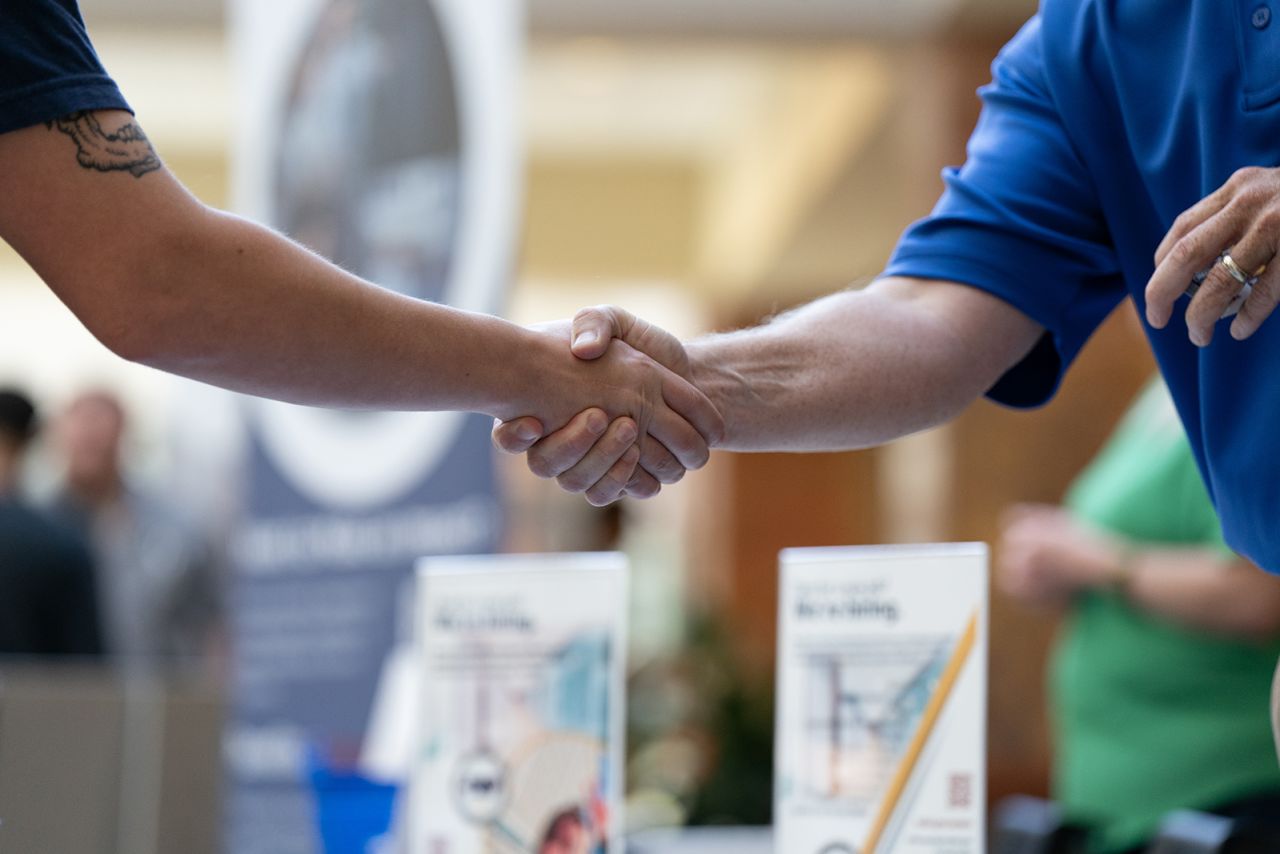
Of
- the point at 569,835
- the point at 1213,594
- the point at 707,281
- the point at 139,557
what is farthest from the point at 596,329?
the point at 707,281

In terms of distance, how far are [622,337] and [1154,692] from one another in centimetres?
110

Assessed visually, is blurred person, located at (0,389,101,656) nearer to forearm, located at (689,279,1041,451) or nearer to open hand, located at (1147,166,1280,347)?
forearm, located at (689,279,1041,451)

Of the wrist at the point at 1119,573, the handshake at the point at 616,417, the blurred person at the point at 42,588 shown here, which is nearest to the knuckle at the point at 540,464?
the handshake at the point at 616,417

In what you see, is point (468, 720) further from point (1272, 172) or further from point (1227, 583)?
point (1227, 583)

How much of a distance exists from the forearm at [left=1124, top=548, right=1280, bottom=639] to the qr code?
0.87 m

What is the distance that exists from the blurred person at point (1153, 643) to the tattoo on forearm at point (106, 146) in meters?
1.33

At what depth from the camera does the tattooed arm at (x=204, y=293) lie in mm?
1014

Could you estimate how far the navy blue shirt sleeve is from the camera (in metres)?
0.98

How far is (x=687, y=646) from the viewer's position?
689 cm

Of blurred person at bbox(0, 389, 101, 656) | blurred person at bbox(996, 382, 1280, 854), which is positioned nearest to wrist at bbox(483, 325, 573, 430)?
blurred person at bbox(996, 382, 1280, 854)

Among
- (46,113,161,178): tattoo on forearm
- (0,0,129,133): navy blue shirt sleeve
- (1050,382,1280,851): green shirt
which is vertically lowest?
(1050,382,1280,851): green shirt

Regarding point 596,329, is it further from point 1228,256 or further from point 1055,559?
point 1055,559

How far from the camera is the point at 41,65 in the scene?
993 millimetres

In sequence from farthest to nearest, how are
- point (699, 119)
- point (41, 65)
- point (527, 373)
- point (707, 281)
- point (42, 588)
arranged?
1. point (707, 281)
2. point (699, 119)
3. point (42, 588)
4. point (527, 373)
5. point (41, 65)
